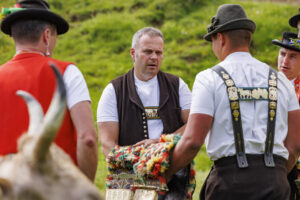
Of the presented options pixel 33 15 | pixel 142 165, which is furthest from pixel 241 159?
pixel 33 15

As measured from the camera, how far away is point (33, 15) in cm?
336

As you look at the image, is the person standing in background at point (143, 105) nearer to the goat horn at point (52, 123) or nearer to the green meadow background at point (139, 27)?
the goat horn at point (52, 123)

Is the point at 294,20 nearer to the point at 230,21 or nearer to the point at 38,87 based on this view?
the point at 230,21

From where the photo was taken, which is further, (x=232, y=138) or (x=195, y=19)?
(x=195, y=19)

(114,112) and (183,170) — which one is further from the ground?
(114,112)

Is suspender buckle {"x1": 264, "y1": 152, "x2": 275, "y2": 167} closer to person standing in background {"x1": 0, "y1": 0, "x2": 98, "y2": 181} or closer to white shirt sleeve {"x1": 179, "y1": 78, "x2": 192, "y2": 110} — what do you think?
person standing in background {"x1": 0, "y1": 0, "x2": 98, "y2": 181}

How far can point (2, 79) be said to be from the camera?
10.7 ft

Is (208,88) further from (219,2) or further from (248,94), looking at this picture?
(219,2)

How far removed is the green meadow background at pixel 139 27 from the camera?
1055 centimetres

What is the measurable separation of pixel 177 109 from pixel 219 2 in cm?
907

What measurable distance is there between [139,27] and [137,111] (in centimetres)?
732

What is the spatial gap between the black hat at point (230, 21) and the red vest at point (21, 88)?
50.1 inches

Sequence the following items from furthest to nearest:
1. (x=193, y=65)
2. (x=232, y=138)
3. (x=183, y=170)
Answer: (x=193, y=65) < (x=183, y=170) < (x=232, y=138)

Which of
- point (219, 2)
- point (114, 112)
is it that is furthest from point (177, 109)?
point (219, 2)
